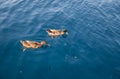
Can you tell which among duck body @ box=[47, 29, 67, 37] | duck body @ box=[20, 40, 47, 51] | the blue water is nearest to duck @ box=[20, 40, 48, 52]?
duck body @ box=[20, 40, 47, 51]

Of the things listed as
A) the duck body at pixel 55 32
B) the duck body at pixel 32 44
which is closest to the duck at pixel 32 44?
the duck body at pixel 32 44

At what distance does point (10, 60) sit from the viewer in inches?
578

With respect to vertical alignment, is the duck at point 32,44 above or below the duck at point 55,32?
above

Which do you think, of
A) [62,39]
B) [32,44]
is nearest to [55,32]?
[62,39]

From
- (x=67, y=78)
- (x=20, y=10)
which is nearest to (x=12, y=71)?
(x=67, y=78)

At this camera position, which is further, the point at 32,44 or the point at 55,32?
the point at 55,32

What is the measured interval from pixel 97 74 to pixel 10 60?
21.5 feet

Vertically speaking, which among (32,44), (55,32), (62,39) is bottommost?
(62,39)

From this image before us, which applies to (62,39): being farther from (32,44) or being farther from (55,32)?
(32,44)

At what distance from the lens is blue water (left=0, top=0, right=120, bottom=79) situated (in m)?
14.1

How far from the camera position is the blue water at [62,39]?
14.1 m

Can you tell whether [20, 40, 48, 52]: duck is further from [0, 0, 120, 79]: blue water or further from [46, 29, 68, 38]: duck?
[46, 29, 68, 38]: duck

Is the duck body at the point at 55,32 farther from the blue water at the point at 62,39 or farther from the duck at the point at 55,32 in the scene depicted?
the blue water at the point at 62,39

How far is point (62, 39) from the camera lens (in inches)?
670
